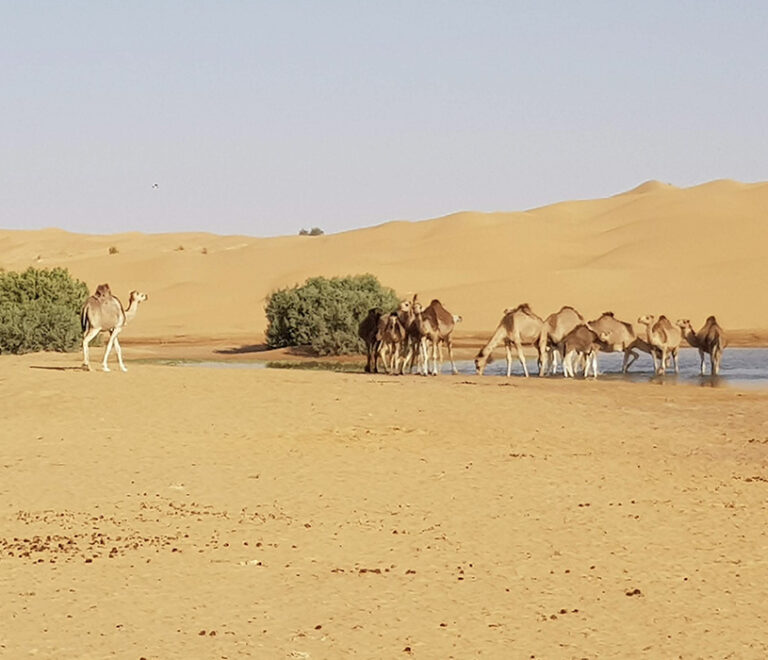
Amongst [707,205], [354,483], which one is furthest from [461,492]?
[707,205]

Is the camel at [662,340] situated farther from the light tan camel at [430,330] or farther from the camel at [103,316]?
the camel at [103,316]

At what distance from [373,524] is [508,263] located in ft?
217

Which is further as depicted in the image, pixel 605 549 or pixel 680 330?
pixel 680 330

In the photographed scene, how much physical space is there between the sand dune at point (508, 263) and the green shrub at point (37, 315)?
12055mm

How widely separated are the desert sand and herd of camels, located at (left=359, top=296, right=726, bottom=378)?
2501mm

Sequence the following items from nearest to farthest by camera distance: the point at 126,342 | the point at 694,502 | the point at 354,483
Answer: the point at 694,502, the point at 354,483, the point at 126,342

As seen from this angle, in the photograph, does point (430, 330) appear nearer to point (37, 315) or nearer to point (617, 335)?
point (617, 335)

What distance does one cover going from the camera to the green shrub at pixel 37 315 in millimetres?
36406

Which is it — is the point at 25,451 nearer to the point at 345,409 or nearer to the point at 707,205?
the point at 345,409

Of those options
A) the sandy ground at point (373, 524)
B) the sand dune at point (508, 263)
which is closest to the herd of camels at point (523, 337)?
the sandy ground at point (373, 524)

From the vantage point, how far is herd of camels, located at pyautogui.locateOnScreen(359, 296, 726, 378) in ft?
93.0

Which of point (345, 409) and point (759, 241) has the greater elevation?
point (759, 241)

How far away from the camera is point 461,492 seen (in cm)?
1366

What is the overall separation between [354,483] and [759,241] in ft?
207
